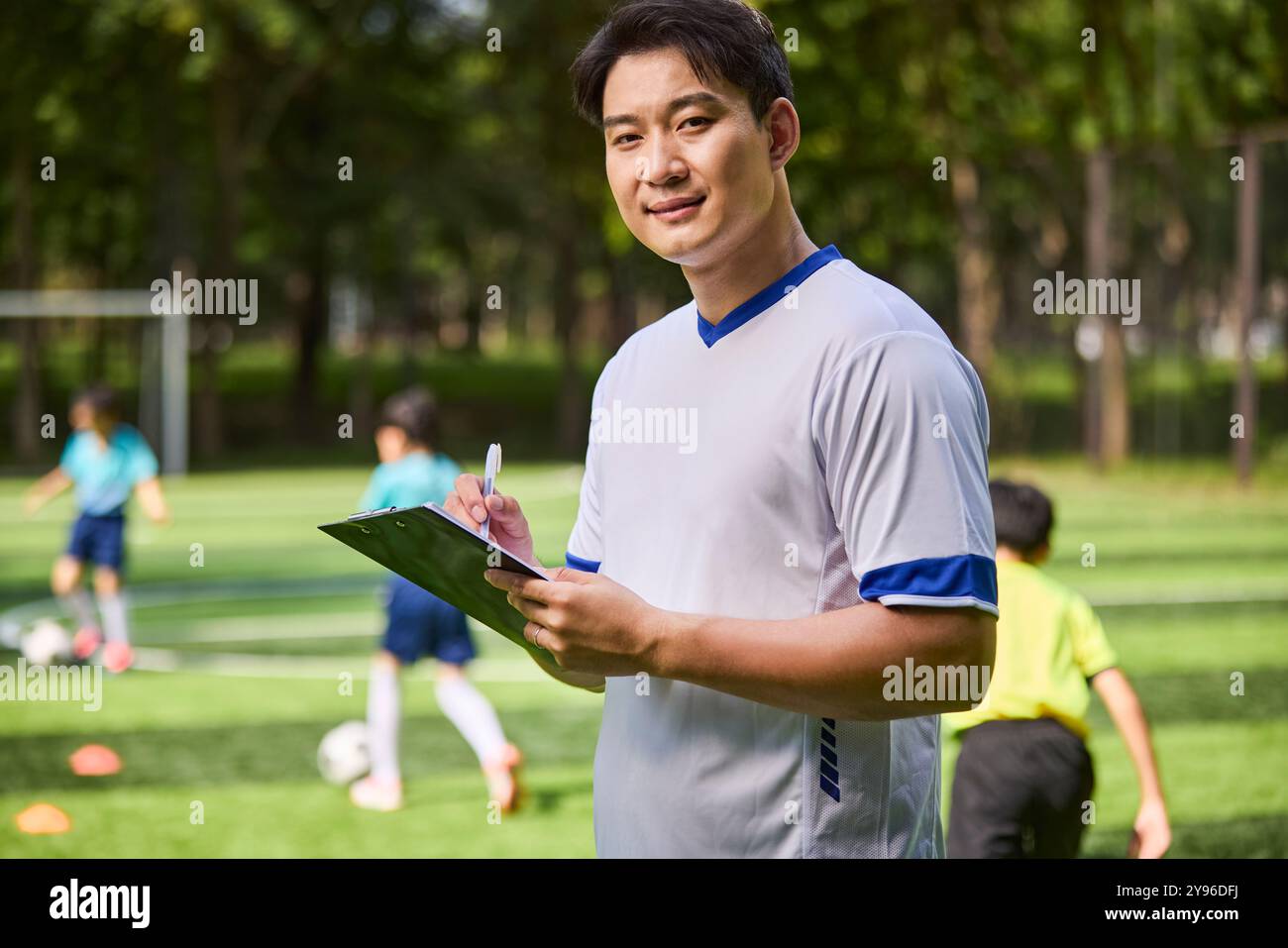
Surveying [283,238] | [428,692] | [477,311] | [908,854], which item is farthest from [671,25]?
[477,311]

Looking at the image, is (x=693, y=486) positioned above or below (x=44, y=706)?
above

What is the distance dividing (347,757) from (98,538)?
14.0 ft

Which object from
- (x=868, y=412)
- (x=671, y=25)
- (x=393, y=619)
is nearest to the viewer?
(x=868, y=412)

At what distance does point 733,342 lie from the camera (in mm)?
2387

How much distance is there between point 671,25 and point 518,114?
39200 mm

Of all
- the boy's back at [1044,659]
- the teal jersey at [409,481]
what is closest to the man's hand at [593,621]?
the boy's back at [1044,659]

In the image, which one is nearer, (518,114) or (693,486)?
(693,486)

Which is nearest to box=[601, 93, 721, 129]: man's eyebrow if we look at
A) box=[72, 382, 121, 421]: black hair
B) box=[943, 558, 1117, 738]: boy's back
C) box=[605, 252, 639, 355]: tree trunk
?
box=[943, 558, 1117, 738]: boy's back

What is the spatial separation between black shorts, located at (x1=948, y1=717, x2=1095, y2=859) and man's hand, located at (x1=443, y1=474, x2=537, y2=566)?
2135 mm

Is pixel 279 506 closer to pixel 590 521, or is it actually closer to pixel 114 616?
pixel 114 616

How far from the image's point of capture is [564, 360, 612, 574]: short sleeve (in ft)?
8.79

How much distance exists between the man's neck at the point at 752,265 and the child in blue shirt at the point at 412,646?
4962 millimetres

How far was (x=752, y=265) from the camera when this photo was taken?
2.39 m
